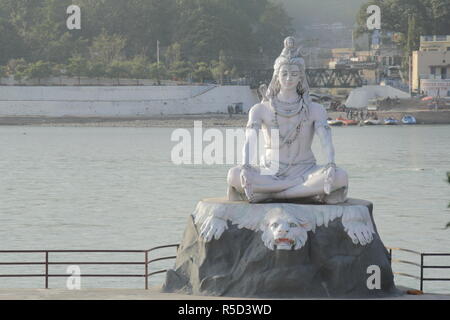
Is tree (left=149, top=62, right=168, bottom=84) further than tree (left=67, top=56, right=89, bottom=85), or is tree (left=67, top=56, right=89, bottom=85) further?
tree (left=149, top=62, right=168, bottom=84)

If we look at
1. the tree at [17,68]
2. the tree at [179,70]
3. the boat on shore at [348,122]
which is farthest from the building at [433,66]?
the tree at [17,68]

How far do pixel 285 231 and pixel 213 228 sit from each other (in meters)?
1.06

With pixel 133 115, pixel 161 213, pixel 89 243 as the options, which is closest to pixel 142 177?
pixel 161 213

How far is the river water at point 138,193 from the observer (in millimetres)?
35875

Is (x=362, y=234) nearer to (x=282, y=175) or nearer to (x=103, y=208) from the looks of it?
(x=282, y=175)

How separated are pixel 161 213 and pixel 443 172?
23.2m

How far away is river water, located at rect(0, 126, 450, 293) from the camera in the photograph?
35.9 m

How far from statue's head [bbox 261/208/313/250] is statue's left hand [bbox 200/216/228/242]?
562 millimetres

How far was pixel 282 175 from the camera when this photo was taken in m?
20.2

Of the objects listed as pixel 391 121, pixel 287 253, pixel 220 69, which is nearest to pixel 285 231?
pixel 287 253

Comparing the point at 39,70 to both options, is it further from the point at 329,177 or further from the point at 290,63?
the point at 329,177

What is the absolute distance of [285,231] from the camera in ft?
61.5

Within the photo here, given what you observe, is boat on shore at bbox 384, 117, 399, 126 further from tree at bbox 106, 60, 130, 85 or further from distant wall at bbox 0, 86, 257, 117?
tree at bbox 106, 60, 130, 85

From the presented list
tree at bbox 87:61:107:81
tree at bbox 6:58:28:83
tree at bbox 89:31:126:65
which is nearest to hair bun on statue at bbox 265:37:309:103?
tree at bbox 6:58:28:83
